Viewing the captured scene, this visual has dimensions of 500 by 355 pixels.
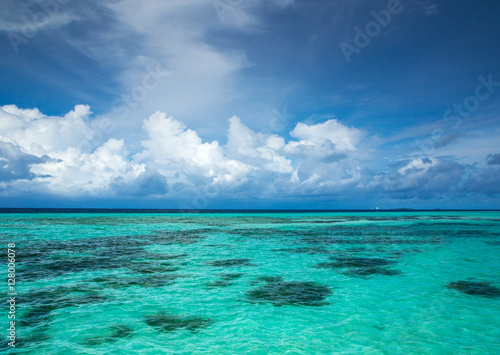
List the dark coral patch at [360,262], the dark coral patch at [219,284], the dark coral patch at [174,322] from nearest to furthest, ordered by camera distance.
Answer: the dark coral patch at [174,322] → the dark coral patch at [219,284] → the dark coral patch at [360,262]

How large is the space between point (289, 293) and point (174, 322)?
5864 millimetres

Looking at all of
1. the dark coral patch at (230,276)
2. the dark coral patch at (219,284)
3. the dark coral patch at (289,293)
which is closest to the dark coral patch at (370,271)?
the dark coral patch at (289,293)

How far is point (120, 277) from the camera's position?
16.1 metres

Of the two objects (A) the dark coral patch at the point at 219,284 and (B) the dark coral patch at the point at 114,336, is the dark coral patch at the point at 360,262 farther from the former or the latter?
(B) the dark coral patch at the point at 114,336

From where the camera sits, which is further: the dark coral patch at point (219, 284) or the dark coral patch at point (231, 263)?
the dark coral patch at point (231, 263)

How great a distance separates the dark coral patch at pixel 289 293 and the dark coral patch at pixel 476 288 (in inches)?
280

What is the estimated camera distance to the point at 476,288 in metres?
14.9

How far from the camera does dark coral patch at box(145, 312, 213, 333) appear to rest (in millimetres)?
10000

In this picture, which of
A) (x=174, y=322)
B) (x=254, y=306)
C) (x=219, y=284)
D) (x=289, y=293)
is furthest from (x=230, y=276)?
(x=174, y=322)

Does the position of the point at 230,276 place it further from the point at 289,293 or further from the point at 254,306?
the point at 254,306

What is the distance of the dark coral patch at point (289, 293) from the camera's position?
1271 cm

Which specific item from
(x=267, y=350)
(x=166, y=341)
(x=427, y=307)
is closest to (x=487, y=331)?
(x=427, y=307)

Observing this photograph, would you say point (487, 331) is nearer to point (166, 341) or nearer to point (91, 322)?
point (166, 341)

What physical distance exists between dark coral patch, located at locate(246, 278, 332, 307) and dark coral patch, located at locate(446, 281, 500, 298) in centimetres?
711
